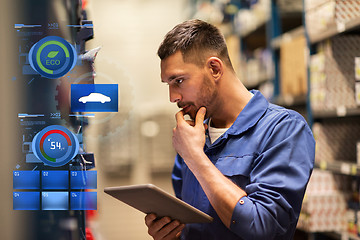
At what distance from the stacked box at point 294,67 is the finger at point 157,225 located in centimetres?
254

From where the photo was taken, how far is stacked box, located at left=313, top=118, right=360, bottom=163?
3.24 m

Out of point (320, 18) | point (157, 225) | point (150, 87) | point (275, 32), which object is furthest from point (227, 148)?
point (150, 87)

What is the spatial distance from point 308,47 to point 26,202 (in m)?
2.75

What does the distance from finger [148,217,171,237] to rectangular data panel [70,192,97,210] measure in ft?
0.78

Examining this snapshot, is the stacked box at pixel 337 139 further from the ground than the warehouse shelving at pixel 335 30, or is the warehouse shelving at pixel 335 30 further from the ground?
the warehouse shelving at pixel 335 30

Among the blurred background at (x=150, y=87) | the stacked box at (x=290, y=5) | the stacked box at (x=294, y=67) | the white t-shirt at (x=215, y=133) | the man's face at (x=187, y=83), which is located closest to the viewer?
the blurred background at (x=150, y=87)

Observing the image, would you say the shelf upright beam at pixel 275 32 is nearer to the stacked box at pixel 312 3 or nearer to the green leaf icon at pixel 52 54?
the stacked box at pixel 312 3

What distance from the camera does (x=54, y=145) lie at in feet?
3.67

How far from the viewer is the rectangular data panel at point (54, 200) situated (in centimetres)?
111

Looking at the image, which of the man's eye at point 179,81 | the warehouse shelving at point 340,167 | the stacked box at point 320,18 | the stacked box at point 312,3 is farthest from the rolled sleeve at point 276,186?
the stacked box at point 312,3

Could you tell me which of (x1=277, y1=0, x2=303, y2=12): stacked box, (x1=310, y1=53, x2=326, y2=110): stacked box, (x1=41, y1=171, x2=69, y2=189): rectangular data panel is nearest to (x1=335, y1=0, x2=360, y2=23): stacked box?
(x1=310, y1=53, x2=326, y2=110): stacked box

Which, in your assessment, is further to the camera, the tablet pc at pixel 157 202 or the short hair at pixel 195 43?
Result: the short hair at pixel 195 43

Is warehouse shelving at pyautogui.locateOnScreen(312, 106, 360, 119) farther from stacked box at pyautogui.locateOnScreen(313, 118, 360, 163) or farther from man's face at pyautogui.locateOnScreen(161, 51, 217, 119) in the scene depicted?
man's face at pyautogui.locateOnScreen(161, 51, 217, 119)

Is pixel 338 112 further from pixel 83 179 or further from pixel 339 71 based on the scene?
pixel 83 179
